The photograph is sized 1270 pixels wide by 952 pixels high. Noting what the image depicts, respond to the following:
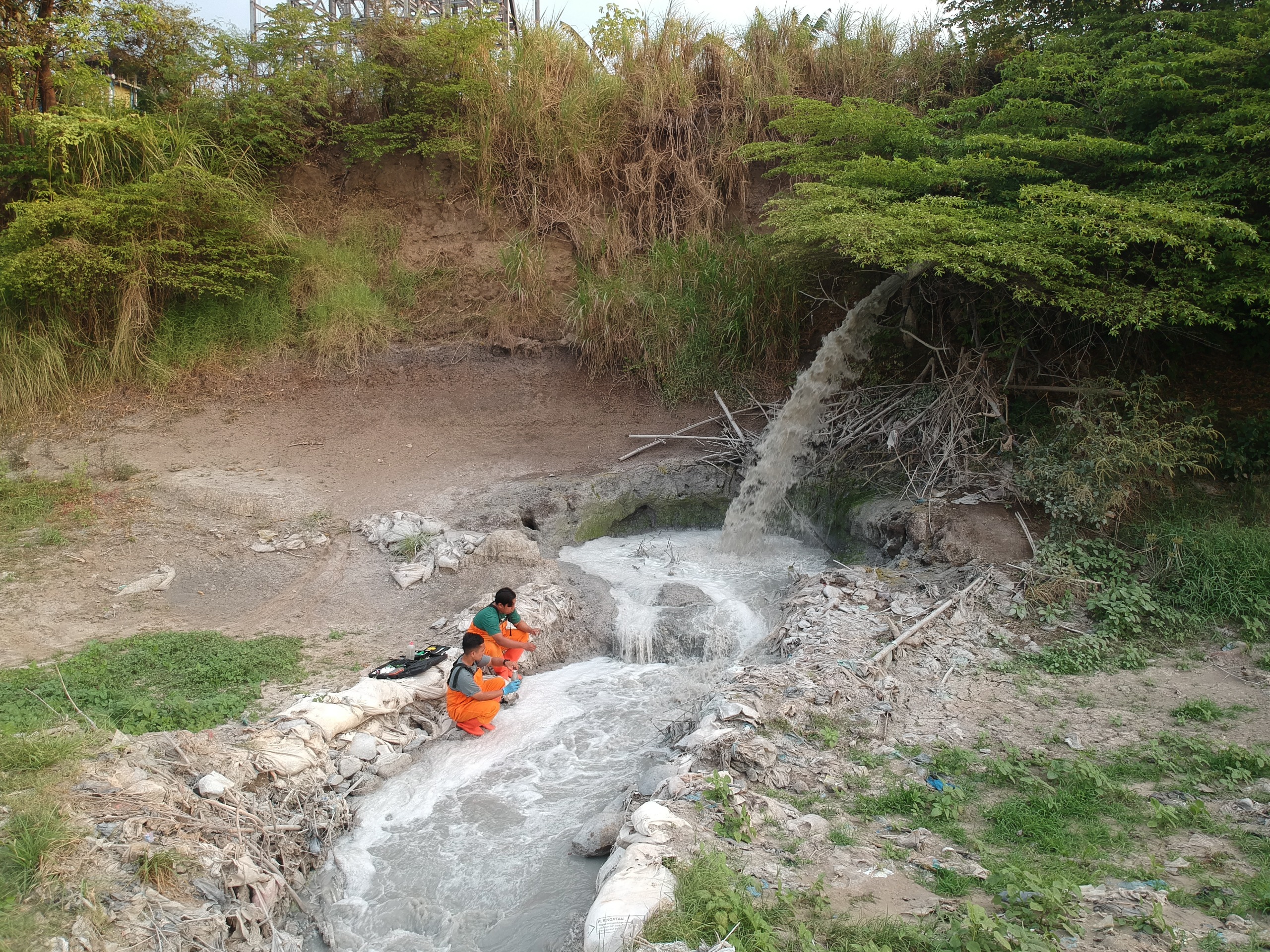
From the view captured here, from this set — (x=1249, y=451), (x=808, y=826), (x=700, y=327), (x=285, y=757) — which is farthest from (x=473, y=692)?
(x=700, y=327)

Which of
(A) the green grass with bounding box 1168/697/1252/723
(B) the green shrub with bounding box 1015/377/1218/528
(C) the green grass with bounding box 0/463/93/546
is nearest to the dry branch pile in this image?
(B) the green shrub with bounding box 1015/377/1218/528

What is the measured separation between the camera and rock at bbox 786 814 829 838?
13.1 ft

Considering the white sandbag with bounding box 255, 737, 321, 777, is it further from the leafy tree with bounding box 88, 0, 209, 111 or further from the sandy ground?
the leafy tree with bounding box 88, 0, 209, 111

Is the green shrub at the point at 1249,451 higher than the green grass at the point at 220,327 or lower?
lower

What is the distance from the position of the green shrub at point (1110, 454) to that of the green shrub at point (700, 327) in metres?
4.49

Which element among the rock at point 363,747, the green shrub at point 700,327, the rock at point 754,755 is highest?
the green shrub at point 700,327

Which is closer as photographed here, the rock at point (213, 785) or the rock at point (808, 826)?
the rock at point (808, 826)

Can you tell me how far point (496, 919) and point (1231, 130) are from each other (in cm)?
787

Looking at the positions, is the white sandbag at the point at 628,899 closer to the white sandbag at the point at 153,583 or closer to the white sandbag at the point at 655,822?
the white sandbag at the point at 655,822

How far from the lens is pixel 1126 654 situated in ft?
19.1

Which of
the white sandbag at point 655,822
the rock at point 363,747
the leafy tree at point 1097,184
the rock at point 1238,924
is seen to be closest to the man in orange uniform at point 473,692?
the rock at point 363,747

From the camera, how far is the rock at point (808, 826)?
399 centimetres

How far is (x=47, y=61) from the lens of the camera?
1066cm

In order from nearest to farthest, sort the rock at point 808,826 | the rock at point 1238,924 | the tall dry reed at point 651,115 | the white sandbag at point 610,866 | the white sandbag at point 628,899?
the rock at point 1238,924 < the white sandbag at point 628,899 < the white sandbag at point 610,866 < the rock at point 808,826 < the tall dry reed at point 651,115
